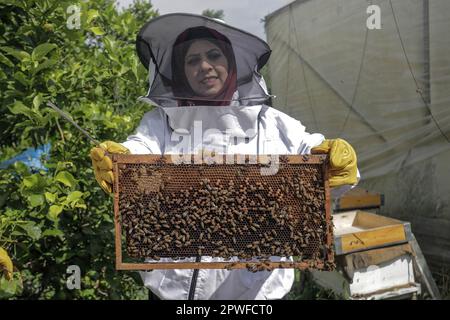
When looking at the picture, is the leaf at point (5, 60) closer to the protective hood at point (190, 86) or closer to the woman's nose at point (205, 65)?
the protective hood at point (190, 86)

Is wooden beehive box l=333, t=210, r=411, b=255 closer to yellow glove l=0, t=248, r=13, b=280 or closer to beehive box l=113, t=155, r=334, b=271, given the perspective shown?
beehive box l=113, t=155, r=334, b=271

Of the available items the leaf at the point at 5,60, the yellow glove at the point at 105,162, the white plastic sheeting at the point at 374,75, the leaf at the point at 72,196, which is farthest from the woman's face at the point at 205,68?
the white plastic sheeting at the point at 374,75

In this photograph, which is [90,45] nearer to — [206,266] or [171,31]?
[171,31]

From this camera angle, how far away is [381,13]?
5.25m

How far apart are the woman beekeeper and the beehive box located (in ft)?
0.72

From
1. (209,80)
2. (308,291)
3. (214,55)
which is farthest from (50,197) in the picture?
(308,291)

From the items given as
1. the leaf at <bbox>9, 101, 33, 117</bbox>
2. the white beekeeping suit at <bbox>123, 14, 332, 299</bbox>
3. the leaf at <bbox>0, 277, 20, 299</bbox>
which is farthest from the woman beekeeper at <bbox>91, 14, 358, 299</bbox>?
the leaf at <bbox>0, 277, 20, 299</bbox>

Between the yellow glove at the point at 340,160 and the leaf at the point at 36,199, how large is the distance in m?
1.44

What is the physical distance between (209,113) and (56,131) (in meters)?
1.08

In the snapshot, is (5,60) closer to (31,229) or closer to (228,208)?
(31,229)

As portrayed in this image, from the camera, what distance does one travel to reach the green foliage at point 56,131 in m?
2.36

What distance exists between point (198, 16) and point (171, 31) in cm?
22

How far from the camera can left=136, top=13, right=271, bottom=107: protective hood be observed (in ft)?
8.00

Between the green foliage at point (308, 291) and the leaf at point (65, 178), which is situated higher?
the leaf at point (65, 178)
